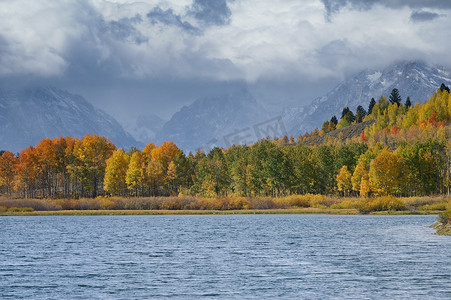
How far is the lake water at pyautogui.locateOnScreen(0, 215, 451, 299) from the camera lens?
30.1 m

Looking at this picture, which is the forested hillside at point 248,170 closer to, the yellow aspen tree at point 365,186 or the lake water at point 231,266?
the yellow aspen tree at point 365,186

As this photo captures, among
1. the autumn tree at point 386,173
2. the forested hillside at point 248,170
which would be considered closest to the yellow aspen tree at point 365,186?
the forested hillside at point 248,170

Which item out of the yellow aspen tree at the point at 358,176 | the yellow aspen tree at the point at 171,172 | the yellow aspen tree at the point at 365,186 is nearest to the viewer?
the yellow aspen tree at the point at 365,186

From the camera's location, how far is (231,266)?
39.2 metres

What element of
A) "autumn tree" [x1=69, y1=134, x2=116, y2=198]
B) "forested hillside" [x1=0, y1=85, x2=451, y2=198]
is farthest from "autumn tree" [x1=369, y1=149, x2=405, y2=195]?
"autumn tree" [x1=69, y1=134, x2=116, y2=198]

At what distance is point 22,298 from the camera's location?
28906 mm

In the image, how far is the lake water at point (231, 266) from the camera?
30078 millimetres

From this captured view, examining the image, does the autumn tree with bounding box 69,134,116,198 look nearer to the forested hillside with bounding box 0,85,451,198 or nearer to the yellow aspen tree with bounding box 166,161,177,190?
the forested hillside with bounding box 0,85,451,198

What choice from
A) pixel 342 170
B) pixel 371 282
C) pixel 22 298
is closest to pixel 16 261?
pixel 22 298

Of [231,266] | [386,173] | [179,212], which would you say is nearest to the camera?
[231,266]

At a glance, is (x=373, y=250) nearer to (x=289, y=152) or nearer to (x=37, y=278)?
(x=37, y=278)

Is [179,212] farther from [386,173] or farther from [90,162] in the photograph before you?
[386,173]

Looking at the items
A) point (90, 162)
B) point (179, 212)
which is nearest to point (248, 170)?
point (179, 212)

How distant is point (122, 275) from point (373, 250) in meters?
21.8
